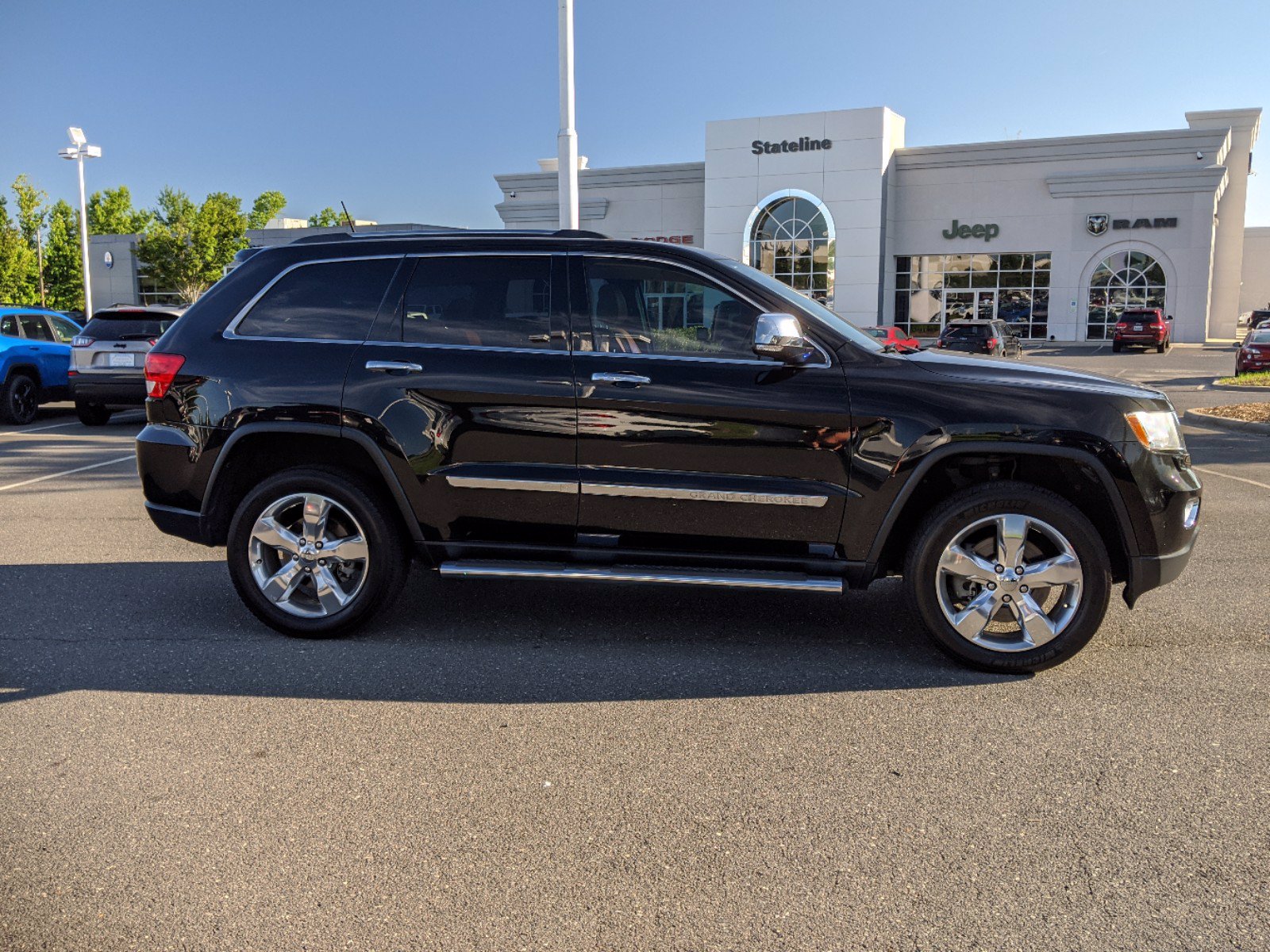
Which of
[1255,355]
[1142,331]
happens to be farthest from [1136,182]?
[1255,355]

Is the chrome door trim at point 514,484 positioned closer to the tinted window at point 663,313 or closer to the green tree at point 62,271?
the tinted window at point 663,313

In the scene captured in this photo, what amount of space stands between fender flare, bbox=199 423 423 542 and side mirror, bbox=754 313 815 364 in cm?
182

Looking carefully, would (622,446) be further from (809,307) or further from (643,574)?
(809,307)

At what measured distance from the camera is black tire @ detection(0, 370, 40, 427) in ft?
51.2

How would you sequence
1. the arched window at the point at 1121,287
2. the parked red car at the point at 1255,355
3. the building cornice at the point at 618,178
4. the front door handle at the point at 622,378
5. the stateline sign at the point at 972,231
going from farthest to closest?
the building cornice at the point at 618,178 < the stateline sign at the point at 972,231 < the arched window at the point at 1121,287 < the parked red car at the point at 1255,355 < the front door handle at the point at 622,378

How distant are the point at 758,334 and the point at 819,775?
1.87 metres

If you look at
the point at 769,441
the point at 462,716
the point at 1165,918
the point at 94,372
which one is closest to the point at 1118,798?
the point at 1165,918

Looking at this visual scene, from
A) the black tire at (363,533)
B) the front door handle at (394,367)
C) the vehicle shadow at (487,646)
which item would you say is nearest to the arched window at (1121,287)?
the vehicle shadow at (487,646)

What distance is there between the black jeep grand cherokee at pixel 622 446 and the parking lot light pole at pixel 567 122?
10009mm

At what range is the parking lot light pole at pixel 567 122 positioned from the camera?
15.0 m

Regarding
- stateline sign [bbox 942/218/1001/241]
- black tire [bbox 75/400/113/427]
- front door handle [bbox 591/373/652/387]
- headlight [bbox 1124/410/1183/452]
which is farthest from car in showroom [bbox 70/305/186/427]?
stateline sign [bbox 942/218/1001/241]

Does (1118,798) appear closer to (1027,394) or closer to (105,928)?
(1027,394)

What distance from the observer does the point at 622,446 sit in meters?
4.95

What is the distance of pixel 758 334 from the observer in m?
4.64
